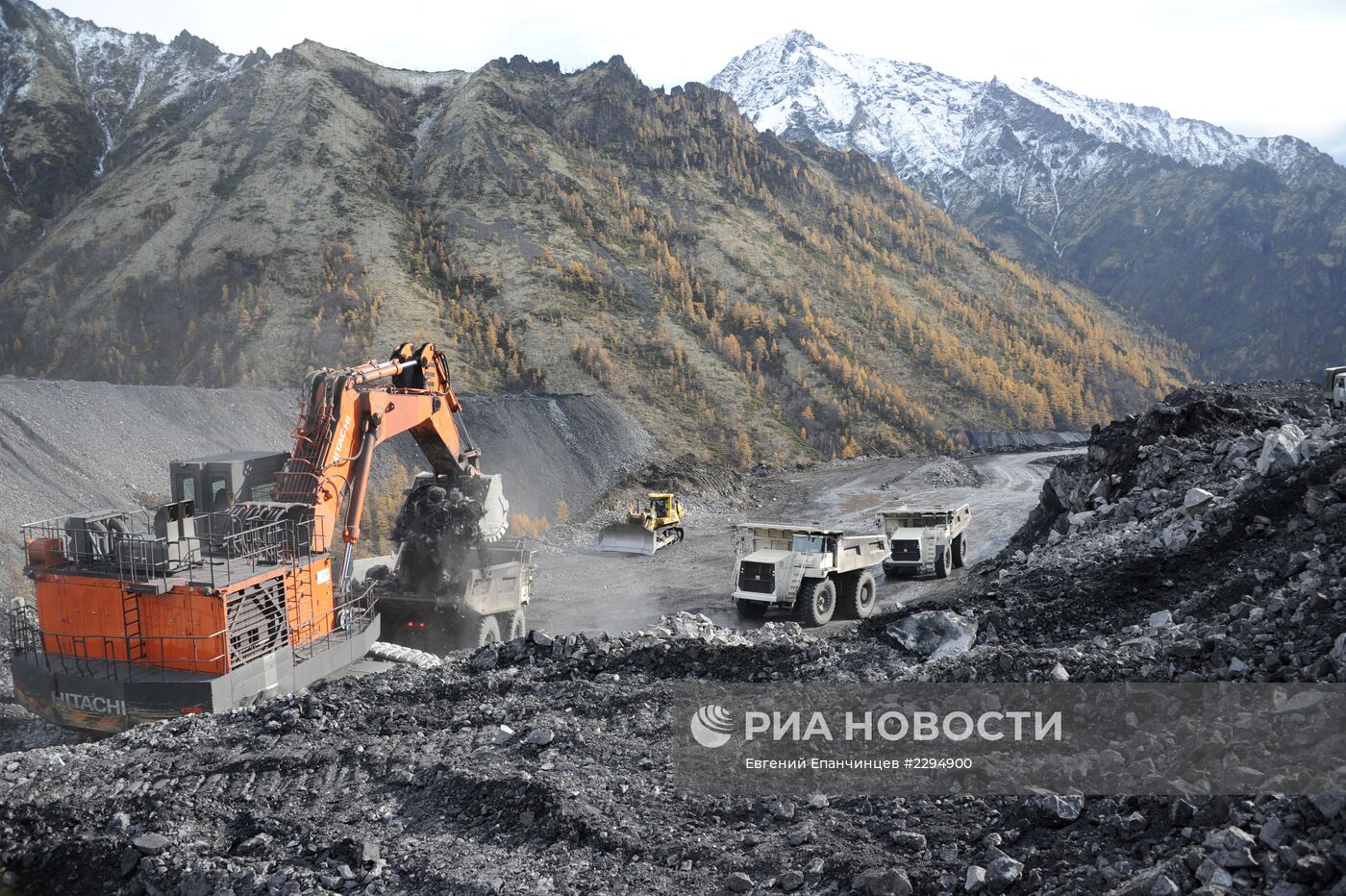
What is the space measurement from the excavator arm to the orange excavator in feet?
0.09

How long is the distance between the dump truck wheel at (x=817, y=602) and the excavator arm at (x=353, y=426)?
5956 mm

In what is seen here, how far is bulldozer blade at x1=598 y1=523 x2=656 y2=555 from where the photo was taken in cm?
2680

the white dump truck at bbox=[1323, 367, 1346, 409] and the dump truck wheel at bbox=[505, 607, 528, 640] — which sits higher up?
the white dump truck at bbox=[1323, 367, 1346, 409]

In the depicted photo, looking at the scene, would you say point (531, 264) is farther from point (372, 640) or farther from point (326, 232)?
point (372, 640)

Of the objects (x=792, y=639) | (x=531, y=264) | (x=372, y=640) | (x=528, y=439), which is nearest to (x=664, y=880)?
(x=792, y=639)

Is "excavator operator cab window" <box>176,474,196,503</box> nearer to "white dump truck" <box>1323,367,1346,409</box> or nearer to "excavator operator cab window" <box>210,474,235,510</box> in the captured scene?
"excavator operator cab window" <box>210,474,235,510</box>

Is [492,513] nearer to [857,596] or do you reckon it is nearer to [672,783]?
[857,596]

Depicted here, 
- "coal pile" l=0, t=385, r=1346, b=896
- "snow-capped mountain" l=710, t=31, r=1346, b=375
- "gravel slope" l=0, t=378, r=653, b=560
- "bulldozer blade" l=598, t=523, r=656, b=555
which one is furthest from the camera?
"snow-capped mountain" l=710, t=31, r=1346, b=375

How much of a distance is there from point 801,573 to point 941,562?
5.57m

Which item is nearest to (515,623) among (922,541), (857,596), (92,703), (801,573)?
(801,573)

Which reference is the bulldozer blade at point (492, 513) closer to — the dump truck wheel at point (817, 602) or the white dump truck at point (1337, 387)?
the dump truck wheel at point (817, 602)

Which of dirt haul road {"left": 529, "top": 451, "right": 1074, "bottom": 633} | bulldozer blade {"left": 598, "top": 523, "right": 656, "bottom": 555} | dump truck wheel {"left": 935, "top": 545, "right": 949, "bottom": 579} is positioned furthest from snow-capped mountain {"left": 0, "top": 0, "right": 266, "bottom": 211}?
dump truck wheel {"left": 935, "top": 545, "right": 949, "bottom": 579}

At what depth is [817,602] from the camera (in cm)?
1775

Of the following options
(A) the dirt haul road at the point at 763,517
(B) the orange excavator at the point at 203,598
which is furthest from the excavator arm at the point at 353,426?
(A) the dirt haul road at the point at 763,517
